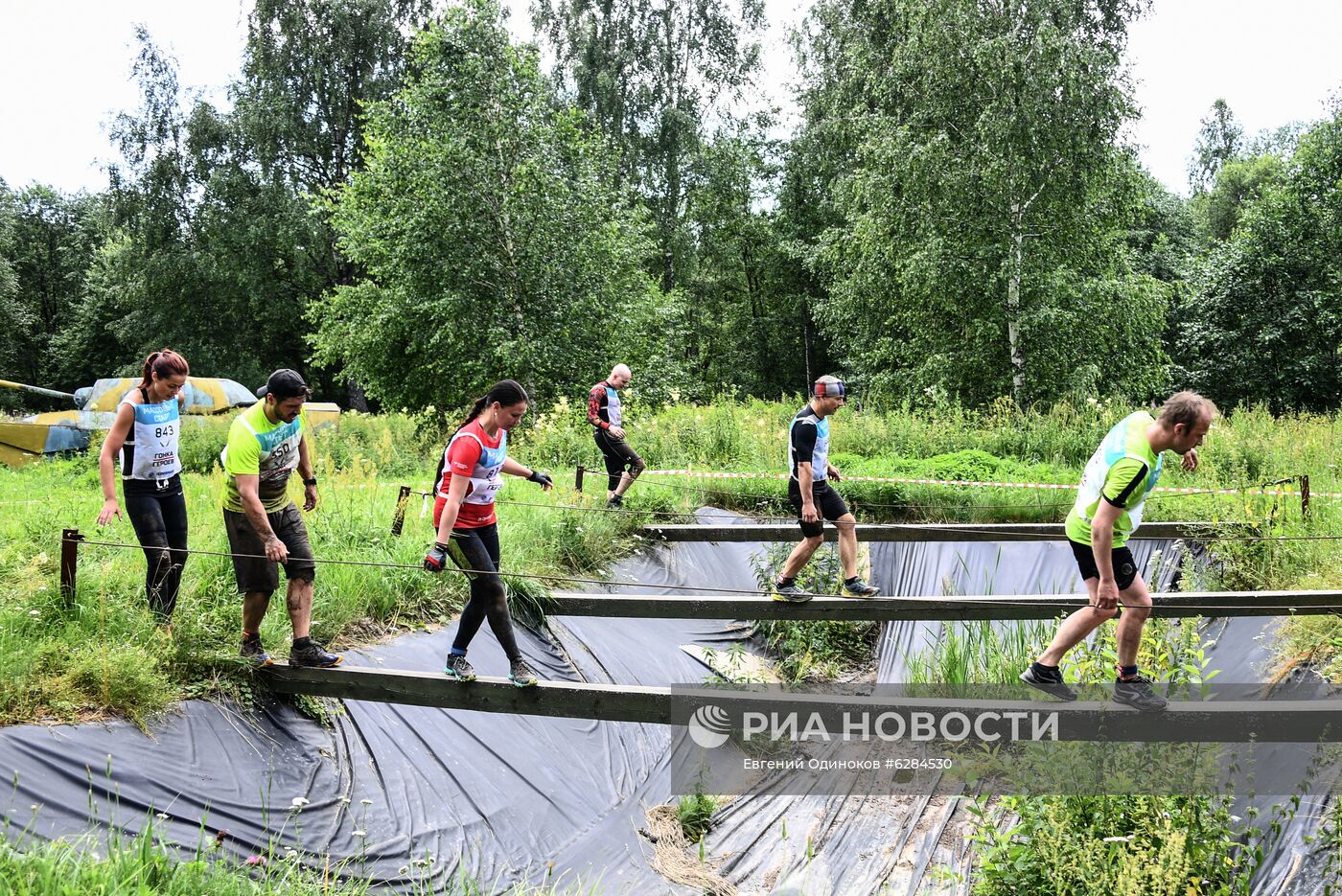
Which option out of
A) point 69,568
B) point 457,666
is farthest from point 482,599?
point 69,568

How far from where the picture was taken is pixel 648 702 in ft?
16.1

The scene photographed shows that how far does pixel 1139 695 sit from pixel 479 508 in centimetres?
352

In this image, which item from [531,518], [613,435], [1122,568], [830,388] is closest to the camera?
[1122,568]

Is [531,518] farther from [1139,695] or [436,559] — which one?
[1139,695]

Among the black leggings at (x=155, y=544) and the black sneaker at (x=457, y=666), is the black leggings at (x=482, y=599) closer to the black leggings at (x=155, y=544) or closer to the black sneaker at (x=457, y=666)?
the black sneaker at (x=457, y=666)

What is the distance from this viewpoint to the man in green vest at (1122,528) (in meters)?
4.24

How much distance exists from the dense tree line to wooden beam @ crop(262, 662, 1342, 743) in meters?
12.4

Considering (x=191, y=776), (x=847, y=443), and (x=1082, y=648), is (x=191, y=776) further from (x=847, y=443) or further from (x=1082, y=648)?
(x=847, y=443)

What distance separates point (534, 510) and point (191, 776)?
15.8ft

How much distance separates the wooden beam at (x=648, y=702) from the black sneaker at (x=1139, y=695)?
0.08 metres

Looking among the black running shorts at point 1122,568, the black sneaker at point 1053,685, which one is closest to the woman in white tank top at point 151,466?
the black sneaker at point 1053,685

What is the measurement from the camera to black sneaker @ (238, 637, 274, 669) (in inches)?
196

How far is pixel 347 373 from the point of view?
22.7 m

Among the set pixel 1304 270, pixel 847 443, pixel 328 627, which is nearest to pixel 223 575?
pixel 328 627
